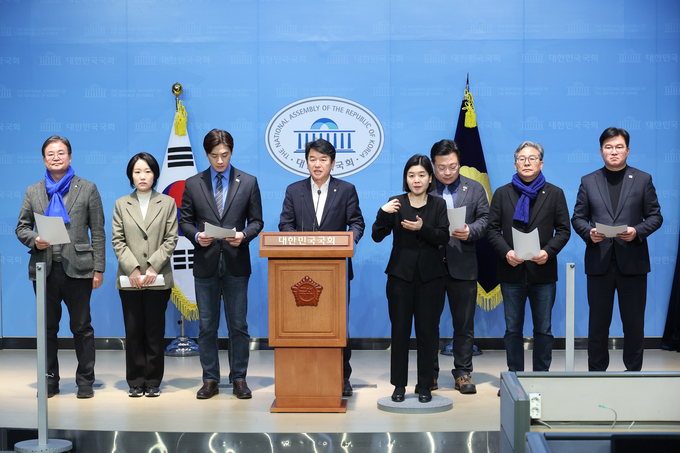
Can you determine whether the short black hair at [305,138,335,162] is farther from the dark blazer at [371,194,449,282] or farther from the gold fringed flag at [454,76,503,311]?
the gold fringed flag at [454,76,503,311]

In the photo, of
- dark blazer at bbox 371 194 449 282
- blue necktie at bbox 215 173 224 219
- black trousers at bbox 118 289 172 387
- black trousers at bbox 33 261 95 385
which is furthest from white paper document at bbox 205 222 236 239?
black trousers at bbox 33 261 95 385

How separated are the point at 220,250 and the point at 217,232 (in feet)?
0.78

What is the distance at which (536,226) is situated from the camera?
3.96 m

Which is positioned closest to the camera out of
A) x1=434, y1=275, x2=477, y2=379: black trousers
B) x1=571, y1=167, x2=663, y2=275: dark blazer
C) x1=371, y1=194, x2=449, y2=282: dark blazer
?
x1=371, y1=194, x2=449, y2=282: dark blazer

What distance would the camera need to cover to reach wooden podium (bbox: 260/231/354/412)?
11.5 feet

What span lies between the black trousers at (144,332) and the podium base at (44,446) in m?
0.86

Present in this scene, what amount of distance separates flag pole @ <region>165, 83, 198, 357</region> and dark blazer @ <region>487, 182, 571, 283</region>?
2682 millimetres

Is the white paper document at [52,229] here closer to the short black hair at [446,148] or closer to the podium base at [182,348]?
the podium base at [182,348]

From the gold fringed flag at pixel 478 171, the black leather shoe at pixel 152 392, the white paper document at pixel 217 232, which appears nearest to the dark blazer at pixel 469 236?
the gold fringed flag at pixel 478 171

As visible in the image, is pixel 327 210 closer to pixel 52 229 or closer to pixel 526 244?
pixel 526 244

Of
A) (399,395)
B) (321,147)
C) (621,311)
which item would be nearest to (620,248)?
(621,311)

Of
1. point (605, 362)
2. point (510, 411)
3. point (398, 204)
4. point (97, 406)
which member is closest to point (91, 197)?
point (97, 406)

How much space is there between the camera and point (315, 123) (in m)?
5.52

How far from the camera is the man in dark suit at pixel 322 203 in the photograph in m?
3.92
